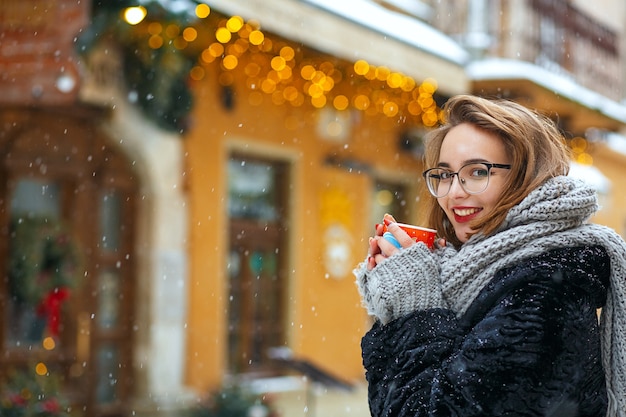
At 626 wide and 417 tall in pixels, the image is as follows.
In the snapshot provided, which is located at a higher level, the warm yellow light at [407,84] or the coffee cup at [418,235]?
the warm yellow light at [407,84]

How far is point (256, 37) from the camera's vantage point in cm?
794

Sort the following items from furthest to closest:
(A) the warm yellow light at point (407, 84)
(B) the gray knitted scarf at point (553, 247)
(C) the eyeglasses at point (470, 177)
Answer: (A) the warm yellow light at point (407, 84), (C) the eyeglasses at point (470, 177), (B) the gray knitted scarf at point (553, 247)

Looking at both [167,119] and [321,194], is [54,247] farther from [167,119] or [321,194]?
[321,194]

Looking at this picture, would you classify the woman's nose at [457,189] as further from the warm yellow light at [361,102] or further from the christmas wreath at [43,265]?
the warm yellow light at [361,102]

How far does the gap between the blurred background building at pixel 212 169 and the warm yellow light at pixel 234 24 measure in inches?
3.6

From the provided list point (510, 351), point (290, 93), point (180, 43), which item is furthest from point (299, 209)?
point (510, 351)

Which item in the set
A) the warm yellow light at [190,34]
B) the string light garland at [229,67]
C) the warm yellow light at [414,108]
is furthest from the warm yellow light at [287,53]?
the warm yellow light at [414,108]

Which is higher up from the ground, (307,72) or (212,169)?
(307,72)

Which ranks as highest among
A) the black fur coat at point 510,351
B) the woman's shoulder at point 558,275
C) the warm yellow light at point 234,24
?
the warm yellow light at point 234,24

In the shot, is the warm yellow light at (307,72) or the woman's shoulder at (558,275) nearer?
the woman's shoulder at (558,275)

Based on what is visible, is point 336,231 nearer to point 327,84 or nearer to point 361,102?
point 361,102

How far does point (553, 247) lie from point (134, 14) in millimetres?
5432

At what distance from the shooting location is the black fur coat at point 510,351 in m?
1.72

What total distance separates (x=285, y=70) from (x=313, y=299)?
2588 mm
